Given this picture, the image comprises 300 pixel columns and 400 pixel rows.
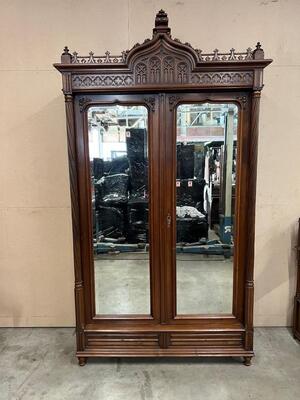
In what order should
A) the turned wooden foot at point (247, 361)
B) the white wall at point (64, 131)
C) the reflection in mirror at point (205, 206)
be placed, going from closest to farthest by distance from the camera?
the reflection in mirror at point (205, 206), the turned wooden foot at point (247, 361), the white wall at point (64, 131)

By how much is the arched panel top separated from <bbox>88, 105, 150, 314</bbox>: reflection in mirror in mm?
204

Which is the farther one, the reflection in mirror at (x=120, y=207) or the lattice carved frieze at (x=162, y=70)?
the reflection in mirror at (x=120, y=207)

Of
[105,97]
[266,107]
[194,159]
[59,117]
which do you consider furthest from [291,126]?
[59,117]

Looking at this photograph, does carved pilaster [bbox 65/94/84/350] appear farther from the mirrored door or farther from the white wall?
the white wall

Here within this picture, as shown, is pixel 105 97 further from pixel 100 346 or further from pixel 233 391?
pixel 233 391

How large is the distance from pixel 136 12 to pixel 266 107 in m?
1.37

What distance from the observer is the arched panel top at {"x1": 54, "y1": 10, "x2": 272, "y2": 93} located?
197 cm

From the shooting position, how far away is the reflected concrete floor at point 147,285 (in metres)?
2.33

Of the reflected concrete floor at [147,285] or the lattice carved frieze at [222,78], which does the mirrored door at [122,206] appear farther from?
the lattice carved frieze at [222,78]

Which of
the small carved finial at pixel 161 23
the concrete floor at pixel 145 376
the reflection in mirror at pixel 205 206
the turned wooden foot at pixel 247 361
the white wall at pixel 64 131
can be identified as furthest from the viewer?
the white wall at pixel 64 131

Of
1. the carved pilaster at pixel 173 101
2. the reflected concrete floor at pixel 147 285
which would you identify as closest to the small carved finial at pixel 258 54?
the carved pilaster at pixel 173 101

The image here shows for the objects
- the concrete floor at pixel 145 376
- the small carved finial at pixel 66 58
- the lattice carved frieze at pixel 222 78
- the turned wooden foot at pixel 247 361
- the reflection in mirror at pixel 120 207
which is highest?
the small carved finial at pixel 66 58

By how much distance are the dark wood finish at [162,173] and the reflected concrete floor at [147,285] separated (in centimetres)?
6

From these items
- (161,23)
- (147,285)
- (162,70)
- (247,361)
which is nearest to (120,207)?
(147,285)
